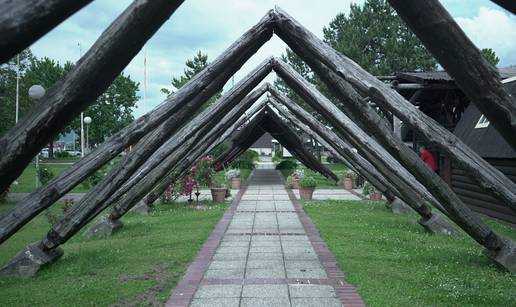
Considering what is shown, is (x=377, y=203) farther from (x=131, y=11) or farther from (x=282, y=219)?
(x=131, y=11)

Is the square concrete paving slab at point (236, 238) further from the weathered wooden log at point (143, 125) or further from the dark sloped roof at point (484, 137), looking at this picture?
the dark sloped roof at point (484, 137)

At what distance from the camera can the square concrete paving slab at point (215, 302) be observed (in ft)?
16.6

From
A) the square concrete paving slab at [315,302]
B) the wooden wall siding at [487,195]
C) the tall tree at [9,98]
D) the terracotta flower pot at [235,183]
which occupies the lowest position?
the terracotta flower pot at [235,183]

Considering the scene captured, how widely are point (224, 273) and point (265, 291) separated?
1.00m

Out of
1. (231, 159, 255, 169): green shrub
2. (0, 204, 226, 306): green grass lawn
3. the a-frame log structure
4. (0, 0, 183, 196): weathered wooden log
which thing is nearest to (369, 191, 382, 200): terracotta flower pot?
the a-frame log structure

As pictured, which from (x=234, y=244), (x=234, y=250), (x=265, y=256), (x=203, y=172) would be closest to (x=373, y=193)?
(x=203, y=172)

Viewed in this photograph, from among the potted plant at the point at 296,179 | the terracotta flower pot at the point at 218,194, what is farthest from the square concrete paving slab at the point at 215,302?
the potted plant at the point at 296,179

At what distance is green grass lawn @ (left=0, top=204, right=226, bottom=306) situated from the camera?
214 inches

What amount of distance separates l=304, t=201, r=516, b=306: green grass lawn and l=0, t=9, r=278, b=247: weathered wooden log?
9.68ft

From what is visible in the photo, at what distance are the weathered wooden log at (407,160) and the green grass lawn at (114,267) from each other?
9.77 feet

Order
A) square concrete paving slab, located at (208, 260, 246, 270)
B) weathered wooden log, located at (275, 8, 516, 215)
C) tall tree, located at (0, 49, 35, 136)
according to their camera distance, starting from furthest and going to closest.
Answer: tall tree, located at (0, 49, 35, 136) → square concrete paving slab, located at (208, 260, 246, 270) → weathered wooden log, located at (275, 8, 516, 215)

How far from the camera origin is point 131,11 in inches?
103

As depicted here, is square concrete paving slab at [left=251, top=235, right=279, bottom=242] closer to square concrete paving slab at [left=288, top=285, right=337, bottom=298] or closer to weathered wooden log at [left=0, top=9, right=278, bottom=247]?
square concrete paving slab at [left=288, top=285, right=337, bottom=298]

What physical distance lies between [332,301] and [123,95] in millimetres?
48894
